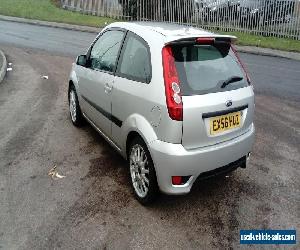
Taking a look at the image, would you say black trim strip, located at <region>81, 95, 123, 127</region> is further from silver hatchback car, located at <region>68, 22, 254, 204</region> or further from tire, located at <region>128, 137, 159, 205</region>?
tire, located at <region>128, 137, 159, 205</region>

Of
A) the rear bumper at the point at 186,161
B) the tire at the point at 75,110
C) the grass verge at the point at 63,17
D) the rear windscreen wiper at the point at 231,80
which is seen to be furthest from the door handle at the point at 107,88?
the grass verge at the point at 63,17

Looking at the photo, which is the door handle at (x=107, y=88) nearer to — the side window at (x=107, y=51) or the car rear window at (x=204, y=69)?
the side window at (x=107, y=51)

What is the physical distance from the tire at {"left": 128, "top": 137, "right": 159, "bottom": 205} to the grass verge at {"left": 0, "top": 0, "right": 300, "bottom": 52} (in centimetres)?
1299

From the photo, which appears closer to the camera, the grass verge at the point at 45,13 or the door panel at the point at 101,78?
the door panel at the point at 101,78

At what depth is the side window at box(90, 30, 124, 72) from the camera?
4.72m

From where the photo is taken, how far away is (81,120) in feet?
20.6

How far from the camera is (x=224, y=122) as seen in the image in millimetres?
3844

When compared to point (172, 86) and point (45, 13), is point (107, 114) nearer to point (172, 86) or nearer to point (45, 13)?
point (172, 86)

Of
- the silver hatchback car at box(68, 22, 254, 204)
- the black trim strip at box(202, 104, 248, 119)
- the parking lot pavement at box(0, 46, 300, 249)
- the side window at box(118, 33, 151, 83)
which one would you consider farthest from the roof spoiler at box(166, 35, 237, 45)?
the parking lot pavement at box(0, 46, 300, 249)

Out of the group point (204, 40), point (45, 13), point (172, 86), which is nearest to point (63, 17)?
point (45, 13)

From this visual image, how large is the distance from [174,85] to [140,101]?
475mm

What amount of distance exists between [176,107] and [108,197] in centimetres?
146

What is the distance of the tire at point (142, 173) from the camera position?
3.92m

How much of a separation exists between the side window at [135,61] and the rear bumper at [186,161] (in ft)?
2.60
